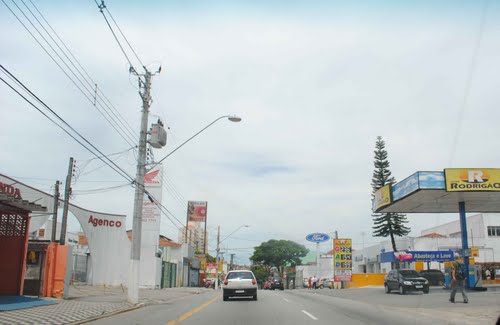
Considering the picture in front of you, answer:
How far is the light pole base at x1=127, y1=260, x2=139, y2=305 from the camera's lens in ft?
63.8

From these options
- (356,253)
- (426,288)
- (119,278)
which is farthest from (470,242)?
(119,278)

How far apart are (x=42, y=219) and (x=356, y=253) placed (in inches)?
2131

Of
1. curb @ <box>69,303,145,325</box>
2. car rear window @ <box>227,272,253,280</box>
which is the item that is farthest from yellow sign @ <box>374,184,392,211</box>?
curb @ <box>69,303,145,325</box>

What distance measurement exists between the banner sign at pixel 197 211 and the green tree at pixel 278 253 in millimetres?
33501

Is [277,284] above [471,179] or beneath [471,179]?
beneath

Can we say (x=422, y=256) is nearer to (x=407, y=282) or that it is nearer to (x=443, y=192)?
(x=443, y=192)

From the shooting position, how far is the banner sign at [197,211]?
258 ft

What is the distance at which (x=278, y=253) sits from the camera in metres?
108

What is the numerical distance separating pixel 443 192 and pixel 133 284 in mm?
19528

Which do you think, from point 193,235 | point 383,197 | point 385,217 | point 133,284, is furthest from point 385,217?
point 193,235

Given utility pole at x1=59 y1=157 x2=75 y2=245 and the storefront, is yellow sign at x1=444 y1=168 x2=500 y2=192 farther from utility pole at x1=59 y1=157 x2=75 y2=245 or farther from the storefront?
the storefront

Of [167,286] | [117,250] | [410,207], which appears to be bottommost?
[167,286]

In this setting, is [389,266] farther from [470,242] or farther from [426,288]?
[426,288]

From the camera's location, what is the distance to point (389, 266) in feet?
192
